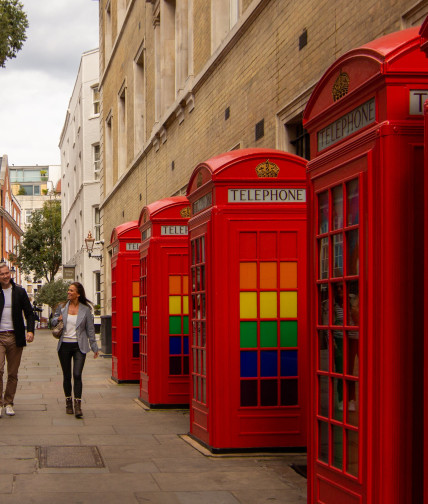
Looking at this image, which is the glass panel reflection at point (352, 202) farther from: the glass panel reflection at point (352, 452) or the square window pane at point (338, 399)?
the glass panel reflection at point (352, 452)

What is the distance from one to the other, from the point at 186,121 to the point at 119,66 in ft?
36.1

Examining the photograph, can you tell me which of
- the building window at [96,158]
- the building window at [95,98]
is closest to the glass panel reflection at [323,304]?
the building window at [96,158]

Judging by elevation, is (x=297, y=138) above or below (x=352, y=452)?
above

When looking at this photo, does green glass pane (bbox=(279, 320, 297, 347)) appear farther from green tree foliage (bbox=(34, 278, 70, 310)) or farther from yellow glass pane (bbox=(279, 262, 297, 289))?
green tree foliage (bbox=(34, 278, 70, 310))

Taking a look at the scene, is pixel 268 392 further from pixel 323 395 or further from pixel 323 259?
pixel 323 259

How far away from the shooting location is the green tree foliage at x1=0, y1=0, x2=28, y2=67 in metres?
19.1

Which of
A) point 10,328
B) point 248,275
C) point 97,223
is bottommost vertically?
point 10,328

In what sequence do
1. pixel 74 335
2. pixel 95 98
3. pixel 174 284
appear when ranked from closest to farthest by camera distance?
pixel 74 335 → pixel 174 284 → pixel 95 98

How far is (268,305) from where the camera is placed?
876 cm

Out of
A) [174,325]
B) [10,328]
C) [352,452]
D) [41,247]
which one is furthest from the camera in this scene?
[41,247]

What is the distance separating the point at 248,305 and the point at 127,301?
310 inches

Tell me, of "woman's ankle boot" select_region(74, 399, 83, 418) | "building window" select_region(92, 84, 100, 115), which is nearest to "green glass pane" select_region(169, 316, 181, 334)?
"woman's ankle boot" select_region(74, 399, 83, 418)

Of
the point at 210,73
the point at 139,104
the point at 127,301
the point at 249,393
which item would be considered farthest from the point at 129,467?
the point at 139,104

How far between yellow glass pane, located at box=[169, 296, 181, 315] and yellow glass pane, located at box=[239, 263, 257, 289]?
381 centimetres
